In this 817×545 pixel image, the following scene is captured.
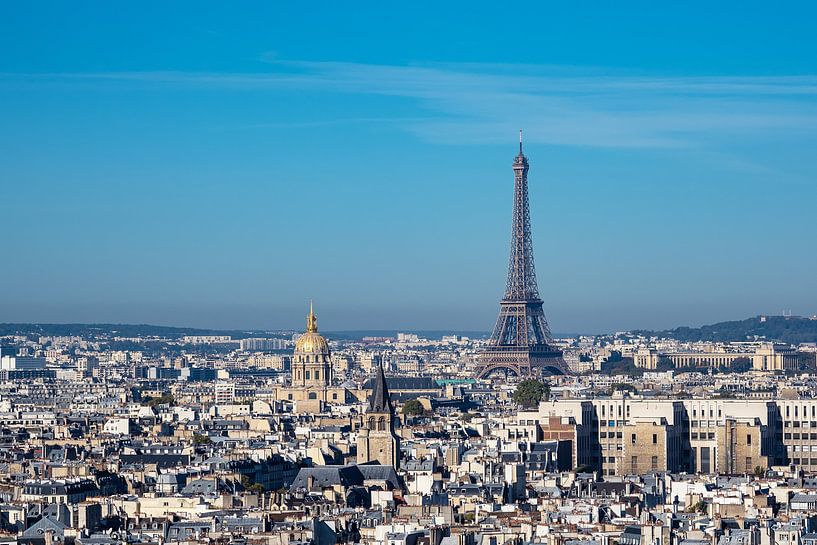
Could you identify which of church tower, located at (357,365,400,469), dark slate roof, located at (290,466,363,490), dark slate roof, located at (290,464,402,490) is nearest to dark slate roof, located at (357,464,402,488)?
dark slate roof, located at (290,464,402,490)

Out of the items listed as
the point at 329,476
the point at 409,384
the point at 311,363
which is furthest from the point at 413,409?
the point at 329,476

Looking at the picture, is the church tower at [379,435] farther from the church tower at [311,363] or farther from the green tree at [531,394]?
the church tower at [311,363]

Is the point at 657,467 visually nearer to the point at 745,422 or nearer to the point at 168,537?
the point at 745,422

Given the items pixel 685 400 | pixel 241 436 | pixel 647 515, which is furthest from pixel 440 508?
pixel 241 436

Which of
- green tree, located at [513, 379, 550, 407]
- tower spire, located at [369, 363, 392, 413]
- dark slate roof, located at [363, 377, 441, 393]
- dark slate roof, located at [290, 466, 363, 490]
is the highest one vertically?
dark slate roof, located at [363, 377, 441, 393]

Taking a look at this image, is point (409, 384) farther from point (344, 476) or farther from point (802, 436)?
point (344, 476)

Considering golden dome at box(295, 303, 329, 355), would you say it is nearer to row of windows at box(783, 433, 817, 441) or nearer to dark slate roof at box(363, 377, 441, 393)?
dark slate roof at box(363, 377, 441, 393)
